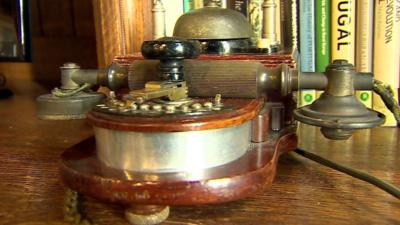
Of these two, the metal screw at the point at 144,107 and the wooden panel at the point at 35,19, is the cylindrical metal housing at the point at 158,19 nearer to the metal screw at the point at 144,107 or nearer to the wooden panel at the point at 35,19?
the metal screw at the point at 144,107

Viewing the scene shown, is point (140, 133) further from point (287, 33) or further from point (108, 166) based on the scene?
point (287, 33)

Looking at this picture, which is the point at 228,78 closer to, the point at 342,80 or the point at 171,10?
the point at 342,80

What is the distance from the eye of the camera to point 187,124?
49 centimetres

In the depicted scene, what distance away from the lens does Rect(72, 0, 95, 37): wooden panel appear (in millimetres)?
1424

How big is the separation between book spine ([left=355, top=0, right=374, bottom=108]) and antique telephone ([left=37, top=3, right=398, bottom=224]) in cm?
37

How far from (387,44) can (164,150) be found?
2.19ft

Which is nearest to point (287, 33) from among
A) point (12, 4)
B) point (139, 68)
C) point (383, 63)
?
point (383, 63)

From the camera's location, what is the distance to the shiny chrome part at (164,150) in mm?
497

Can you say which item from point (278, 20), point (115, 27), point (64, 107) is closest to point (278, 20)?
point (278, 20)

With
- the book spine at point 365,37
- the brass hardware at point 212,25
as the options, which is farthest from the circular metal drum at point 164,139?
the book spine at point 365,37

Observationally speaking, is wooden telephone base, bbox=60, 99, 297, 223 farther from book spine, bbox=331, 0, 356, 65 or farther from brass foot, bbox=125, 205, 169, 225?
book spine, bbox=331, 0, 356, 65

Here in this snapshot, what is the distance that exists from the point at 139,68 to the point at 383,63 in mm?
556

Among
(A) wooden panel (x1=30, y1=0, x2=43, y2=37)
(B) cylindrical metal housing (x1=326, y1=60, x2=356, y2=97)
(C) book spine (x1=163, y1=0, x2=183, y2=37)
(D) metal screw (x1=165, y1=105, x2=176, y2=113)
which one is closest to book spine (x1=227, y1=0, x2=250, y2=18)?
(C) book spine (x1=163, y1=0, x2=183, y2=37)

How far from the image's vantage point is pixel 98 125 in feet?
1.71
